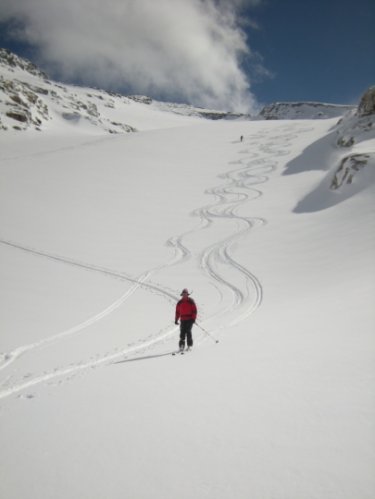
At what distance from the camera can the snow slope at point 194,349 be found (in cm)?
356

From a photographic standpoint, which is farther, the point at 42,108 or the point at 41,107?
the point at 42,108

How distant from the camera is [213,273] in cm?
1508

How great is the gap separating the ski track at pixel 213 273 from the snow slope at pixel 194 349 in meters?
0.10

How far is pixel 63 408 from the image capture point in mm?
5285

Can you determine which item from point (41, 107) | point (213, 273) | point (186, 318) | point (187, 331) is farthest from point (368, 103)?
point (41, 107)

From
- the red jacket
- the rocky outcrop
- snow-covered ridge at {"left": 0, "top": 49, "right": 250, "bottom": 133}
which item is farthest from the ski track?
snow-covered ridge at {"left": 0, "top": 49, "right": 250, "bottom": 133}

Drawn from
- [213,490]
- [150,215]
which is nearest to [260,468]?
[213,490]

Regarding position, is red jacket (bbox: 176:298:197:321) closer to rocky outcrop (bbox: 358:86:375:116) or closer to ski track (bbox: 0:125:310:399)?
ski track (bbox: 0:125:310:399)

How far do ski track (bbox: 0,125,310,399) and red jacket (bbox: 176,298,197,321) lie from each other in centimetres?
118

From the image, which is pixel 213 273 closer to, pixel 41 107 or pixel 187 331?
pixel 187 331

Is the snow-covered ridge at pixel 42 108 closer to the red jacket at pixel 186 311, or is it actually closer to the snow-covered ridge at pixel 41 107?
the snow-covered ridge at pixel 41 107

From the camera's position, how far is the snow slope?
356cm

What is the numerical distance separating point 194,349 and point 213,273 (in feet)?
23.7

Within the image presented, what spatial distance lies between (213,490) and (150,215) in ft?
71.8
